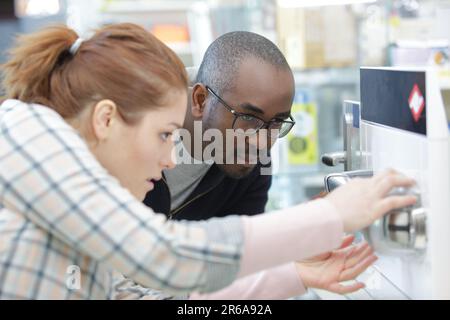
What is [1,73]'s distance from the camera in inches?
48.4

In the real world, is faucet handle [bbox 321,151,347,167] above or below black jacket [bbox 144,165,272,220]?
above

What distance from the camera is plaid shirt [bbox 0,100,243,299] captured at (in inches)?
36.3

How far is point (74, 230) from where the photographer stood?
3.05ft

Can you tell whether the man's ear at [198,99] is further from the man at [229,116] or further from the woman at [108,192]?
the woman at [108,192]

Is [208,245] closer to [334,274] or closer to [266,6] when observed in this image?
[334,274]

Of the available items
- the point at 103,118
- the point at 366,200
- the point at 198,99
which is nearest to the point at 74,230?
the point at 103,118

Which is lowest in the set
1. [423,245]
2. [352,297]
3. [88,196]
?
[352,297]

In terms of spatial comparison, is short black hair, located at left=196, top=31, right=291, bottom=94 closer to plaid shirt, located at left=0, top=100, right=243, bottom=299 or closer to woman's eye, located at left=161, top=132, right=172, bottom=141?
woman's eye, located at left=161, top=132, right=172, bottom=141

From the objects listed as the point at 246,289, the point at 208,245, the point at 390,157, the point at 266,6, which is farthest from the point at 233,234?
the point at 266,6

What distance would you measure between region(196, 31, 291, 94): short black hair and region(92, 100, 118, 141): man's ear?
27.8 inches

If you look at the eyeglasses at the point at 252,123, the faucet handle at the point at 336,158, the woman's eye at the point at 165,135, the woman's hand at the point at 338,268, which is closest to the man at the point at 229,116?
the eyeglasses at the point at 252,123

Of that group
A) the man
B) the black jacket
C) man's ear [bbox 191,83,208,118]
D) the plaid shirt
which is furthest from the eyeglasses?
the plaid shirt

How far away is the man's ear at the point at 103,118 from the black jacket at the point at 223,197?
74cm

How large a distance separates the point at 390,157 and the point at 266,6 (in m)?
2.57
